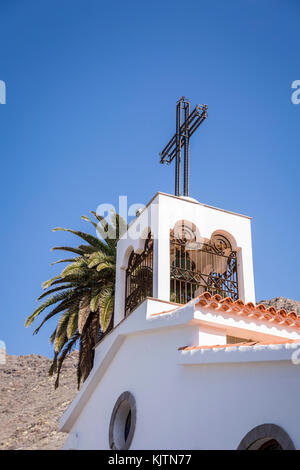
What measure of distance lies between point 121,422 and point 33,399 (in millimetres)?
24572

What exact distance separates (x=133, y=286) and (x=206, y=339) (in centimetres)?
454

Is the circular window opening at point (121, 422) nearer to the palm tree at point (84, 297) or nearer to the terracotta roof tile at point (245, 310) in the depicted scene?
the terracotta roof tile at point (245, 310)

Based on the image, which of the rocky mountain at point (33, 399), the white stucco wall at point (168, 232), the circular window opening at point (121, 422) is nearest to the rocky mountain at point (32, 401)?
the rocky mountain at point (33, 399)

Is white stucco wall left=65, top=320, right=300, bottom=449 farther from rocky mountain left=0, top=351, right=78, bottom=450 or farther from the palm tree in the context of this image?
rocky mountain left=0, top=351, right=78, bottom=450

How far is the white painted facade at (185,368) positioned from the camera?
22.7ft

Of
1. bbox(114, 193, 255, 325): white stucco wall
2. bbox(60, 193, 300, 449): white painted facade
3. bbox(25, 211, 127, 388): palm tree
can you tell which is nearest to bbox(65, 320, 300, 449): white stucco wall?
bbox(60, 193, 300, 449): white painted facade

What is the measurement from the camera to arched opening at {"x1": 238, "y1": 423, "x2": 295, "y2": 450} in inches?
249

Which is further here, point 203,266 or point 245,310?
point 203,266

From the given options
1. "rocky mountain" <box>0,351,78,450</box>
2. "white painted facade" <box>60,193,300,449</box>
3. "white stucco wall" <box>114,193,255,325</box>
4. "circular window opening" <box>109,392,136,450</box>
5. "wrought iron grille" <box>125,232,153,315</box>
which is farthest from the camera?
"rocky mountain" <box>0,351,78,450</box>

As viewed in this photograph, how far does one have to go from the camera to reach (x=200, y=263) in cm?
1248

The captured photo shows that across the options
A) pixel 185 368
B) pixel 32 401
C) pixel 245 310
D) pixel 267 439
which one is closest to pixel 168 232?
pixel 245 310

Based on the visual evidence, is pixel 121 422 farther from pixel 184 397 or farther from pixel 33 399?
pixel 33 399

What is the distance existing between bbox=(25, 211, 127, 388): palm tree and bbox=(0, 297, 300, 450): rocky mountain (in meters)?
10.5
